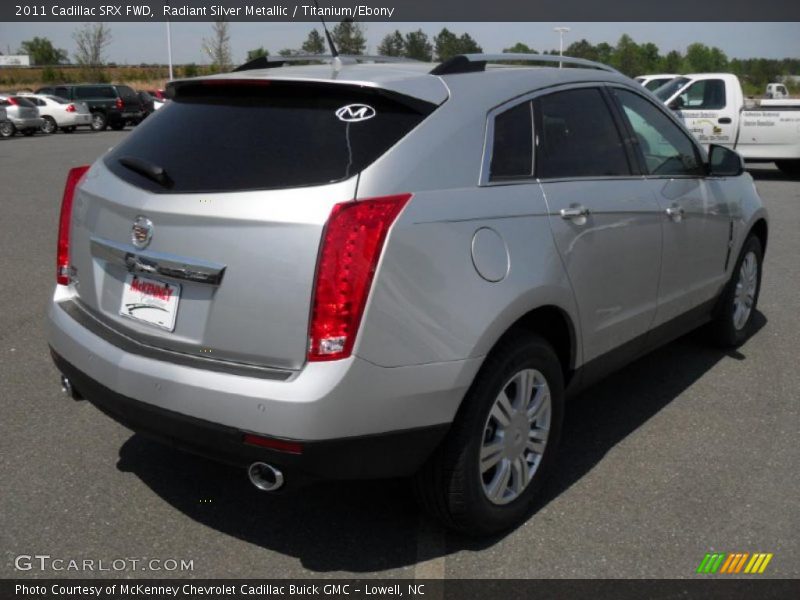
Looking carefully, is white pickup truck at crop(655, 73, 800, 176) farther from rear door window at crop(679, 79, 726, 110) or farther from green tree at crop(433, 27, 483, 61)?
green tree at crop(433, 27, 483, 61)

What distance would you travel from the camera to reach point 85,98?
35.8 metres

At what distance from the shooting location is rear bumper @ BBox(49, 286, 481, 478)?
8.98ft

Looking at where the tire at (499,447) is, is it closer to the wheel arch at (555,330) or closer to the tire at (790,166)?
the wheel arch at (555,330)

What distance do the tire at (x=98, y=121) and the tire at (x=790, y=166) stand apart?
87.6 feet

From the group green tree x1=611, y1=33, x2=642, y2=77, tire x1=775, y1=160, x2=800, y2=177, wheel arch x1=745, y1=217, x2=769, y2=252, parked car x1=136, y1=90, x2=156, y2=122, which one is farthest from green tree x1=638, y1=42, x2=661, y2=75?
wheel arch x1=745, y1=217, x2=769, y2=252

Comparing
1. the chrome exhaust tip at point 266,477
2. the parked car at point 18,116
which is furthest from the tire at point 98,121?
the chrome exhaust tip at point 266,477

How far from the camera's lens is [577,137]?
3846 millimetres

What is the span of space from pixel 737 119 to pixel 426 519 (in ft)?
47.2

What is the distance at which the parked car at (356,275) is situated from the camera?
276 centimetres

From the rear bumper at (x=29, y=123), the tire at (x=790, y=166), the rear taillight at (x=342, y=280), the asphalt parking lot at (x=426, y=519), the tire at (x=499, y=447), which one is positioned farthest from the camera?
the rear bumper at (x=29, y=123)

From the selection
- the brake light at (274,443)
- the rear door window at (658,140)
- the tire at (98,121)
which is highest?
the rear door window at (658,140)

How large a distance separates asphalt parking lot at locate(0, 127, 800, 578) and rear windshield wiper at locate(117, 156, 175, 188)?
1296 mm

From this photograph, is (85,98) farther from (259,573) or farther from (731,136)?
(259,573)
